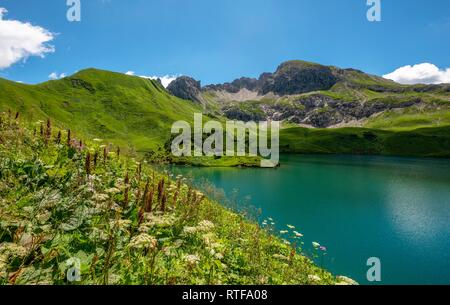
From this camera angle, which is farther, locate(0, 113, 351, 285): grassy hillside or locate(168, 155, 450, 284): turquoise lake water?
locate(168, 155, 450, 284): turquoise lake water

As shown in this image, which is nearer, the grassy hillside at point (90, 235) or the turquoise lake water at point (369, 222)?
the grassy hillside at point (90, 235)

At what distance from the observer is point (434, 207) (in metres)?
53.2

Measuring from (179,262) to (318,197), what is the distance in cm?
5352

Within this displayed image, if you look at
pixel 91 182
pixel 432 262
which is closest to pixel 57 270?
pixel 91 182

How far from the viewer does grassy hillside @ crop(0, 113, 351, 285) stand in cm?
668

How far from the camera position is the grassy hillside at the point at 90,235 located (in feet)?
21.9

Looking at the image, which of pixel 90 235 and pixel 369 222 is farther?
pixel 369 222

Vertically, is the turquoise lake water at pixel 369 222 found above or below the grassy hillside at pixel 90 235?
below

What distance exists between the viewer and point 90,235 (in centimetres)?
799

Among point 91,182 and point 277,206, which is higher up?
point 91,182

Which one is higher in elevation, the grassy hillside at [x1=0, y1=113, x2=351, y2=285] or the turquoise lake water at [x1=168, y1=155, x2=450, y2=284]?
the grassy hillside at [x1=0, y1=113, x2=351, y2=285]

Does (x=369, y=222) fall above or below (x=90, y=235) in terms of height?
below
